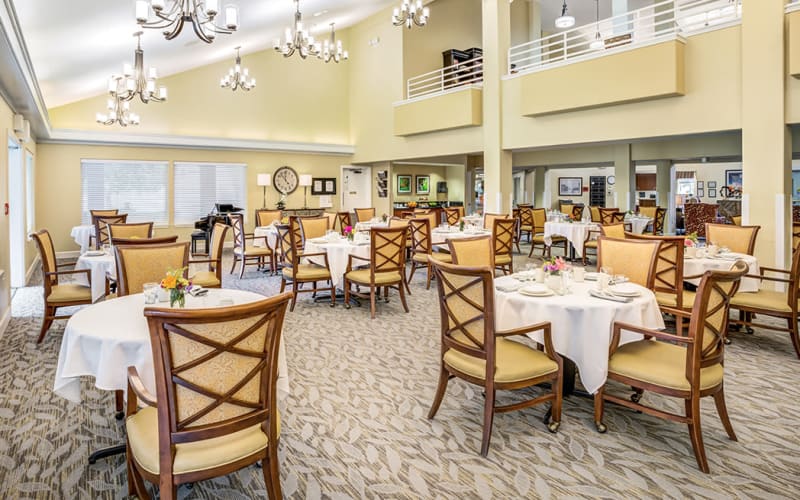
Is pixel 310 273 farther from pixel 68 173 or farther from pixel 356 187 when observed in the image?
pixel 356 187

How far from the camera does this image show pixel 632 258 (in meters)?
4.07

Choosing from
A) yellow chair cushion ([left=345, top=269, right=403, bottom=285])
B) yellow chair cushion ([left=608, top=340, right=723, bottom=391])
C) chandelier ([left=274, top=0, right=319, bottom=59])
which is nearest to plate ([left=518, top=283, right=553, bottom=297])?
yellow chair cushion ([left=608, top=340, right=723, bottom=391])

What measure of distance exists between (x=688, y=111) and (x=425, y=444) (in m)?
6.73

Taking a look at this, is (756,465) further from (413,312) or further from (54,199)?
(54,199)

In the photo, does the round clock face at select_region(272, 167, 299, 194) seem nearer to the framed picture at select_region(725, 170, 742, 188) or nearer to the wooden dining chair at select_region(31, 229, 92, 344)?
the wooden dining chair at select_region(31, 229, 92, 344)

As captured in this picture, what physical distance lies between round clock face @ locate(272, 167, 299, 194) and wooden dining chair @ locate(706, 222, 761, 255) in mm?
10564

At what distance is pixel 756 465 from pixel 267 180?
39.0ft

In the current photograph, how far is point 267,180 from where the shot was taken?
12828 mm

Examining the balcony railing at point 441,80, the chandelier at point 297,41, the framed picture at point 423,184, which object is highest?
the balcony railing at point 441,80

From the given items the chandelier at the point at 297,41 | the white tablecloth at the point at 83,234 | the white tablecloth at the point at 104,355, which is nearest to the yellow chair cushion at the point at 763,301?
the white tablecloth at the point at 104,355

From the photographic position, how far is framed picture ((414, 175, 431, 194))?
53.7 ft

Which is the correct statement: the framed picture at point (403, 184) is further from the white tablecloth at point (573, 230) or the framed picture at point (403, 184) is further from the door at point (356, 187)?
the white tablecloth at point (573, 230)

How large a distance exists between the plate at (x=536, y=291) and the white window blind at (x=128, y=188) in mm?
10898

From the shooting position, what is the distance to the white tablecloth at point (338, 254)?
5.84 m
